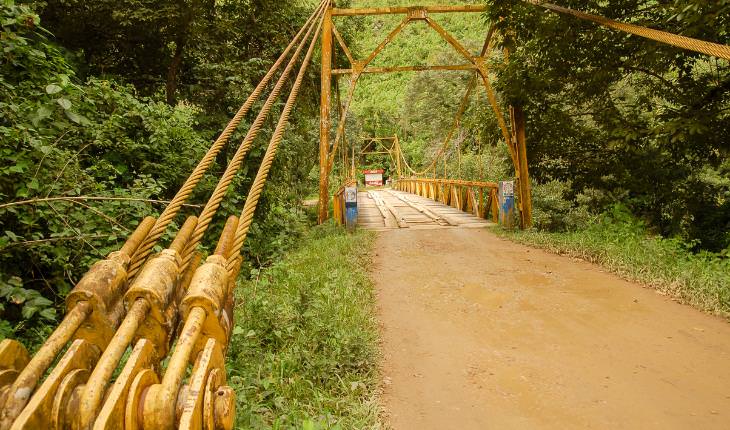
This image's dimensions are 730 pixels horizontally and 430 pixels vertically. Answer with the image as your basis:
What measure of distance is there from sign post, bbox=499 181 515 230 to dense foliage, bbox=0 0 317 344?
380 cm

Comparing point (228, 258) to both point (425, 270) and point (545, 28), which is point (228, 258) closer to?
point (425, 270)

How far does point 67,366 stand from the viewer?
80 centimetres

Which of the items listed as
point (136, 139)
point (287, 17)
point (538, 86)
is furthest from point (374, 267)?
point (287, 17)

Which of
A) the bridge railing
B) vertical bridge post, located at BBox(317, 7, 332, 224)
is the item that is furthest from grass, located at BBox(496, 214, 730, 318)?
vertical bridge post, located at BBox(317, 7, 332, 224)

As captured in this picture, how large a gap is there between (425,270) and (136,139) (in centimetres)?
375

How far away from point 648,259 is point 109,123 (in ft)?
19.5

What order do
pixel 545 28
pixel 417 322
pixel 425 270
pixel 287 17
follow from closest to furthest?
pixel 417 322
pixel 425 270
pixel 545 28
pixel 287 17

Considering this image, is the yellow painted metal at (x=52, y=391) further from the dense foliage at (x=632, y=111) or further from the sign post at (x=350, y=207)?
the sign post at (x=350, y=207)

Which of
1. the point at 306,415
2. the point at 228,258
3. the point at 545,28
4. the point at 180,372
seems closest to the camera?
the point at 180,372

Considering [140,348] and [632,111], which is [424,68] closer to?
[632,111]

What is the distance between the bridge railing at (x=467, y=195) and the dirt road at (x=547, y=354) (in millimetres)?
4354

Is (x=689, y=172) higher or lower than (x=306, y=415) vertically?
higher

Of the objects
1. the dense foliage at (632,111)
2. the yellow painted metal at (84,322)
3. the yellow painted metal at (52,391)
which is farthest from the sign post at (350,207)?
the yellow painted metal at (52,391)

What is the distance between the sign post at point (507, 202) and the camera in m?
7.94
